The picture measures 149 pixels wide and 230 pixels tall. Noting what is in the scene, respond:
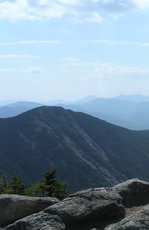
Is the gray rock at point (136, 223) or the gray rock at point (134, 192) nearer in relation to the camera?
the gray rock at point (136, 223)

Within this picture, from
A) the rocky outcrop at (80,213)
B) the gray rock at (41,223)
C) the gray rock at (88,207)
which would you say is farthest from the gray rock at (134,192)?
the gray rock at (41,223)

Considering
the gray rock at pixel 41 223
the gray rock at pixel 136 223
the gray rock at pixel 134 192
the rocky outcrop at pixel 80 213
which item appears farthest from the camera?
the gray rock at pixel 134 192

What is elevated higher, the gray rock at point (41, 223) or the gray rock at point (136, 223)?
the gray rock at point (136, 223)

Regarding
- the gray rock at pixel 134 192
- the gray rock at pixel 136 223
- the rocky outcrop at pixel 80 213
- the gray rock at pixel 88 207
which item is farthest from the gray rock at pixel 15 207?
the gray rock at pixel 136 223

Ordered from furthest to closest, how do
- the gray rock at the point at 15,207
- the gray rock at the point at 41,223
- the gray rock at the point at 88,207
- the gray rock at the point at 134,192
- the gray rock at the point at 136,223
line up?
the gray rock at the point at 134,192 → the gray rock at the point at 15,207 → the gray rock at the point at 88,207 → the gray rock at the point at 41,223 → the gray rock at the point at 136,223

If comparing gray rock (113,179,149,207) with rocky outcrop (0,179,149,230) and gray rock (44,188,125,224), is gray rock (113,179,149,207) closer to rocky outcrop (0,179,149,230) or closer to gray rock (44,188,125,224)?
rocky outcrop (0,179,149,230)

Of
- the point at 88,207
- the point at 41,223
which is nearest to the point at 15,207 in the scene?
the point at 41,223

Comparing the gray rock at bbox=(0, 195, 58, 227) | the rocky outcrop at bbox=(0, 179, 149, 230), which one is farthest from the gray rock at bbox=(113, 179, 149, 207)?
the gray rock at bbox=(0, 195, 58, 227)

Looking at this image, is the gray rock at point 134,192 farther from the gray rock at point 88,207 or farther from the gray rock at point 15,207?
the gray rock at point 15,207
